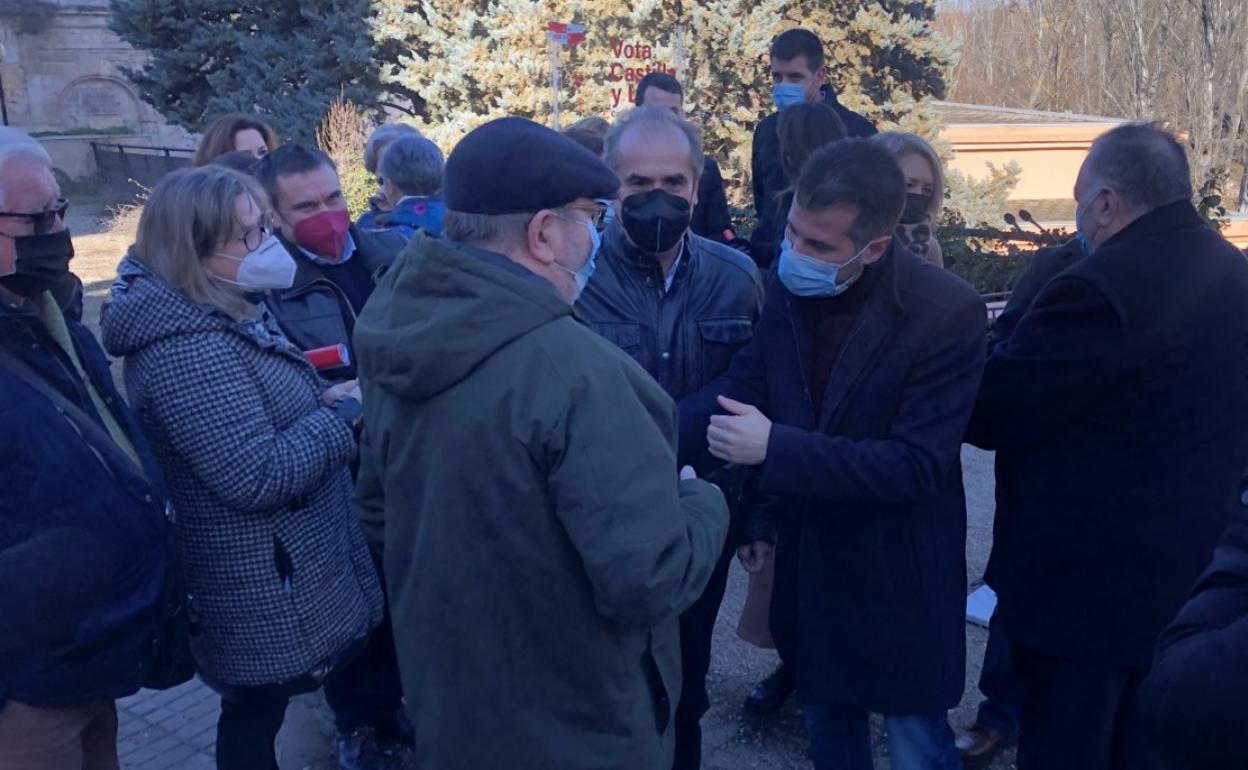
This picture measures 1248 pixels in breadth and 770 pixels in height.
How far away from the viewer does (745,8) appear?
15.0 meters

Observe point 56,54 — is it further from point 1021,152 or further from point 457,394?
point 457,394

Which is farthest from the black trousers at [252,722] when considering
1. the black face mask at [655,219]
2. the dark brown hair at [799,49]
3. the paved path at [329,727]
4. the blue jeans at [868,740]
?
the dark brown hair at [799,49]

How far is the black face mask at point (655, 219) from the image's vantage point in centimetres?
279

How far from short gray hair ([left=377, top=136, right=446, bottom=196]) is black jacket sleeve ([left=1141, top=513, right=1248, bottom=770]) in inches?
137

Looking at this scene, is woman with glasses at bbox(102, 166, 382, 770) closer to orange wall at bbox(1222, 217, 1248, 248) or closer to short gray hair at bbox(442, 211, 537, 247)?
short gray hair at bbox(442, 211, 537, 247)

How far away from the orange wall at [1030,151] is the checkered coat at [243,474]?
13.1 m

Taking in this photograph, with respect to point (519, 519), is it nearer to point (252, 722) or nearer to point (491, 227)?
point (491, 227)

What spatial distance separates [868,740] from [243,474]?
5.62ft

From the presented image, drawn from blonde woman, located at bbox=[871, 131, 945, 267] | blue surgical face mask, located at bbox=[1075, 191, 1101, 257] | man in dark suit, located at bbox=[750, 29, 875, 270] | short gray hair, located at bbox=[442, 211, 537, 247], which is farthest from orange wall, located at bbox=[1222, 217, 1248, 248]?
short gray hair, located at bbox=[442, 211, 537, 247]

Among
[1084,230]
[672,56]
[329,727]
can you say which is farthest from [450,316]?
[672,56]

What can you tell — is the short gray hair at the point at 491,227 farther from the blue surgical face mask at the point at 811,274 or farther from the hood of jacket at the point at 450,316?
the blue surgical face mask at the point at 811,274

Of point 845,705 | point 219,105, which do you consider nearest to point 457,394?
point 845,705

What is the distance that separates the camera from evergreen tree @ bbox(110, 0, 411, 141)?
16578 mm

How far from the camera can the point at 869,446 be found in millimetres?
2350
